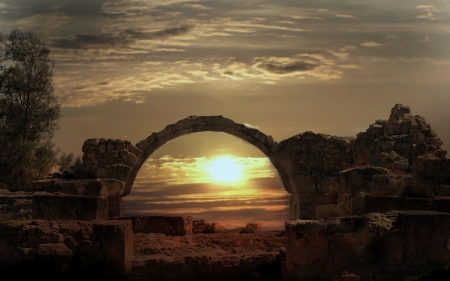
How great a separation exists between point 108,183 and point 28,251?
31.7 ft

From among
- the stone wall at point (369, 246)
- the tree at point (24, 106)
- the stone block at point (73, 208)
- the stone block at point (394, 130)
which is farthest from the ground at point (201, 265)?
the tree at point (24, 106)

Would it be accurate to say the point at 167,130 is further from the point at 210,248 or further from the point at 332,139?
the point at 210,248

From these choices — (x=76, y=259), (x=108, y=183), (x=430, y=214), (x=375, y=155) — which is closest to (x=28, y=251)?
(x=76, y=259)

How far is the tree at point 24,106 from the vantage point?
2511 centimetres

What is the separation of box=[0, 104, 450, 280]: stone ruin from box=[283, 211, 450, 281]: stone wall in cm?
1

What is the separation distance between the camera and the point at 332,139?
20.6 metres

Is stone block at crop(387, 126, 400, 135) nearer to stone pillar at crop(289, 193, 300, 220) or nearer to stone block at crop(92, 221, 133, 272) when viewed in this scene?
stone pillar at crop(289, 193, 300, 220)

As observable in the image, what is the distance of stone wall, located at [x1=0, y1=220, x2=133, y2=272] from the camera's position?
1052cm

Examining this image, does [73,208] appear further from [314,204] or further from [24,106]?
[24,106]

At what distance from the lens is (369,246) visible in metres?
10.6

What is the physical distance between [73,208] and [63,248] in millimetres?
2073

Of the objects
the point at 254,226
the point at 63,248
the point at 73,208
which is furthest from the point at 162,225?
the point at 63,248

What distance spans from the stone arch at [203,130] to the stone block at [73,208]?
765 cm

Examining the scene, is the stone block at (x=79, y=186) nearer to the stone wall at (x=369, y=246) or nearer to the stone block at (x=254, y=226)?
the stone block at (x=254, y=226)
